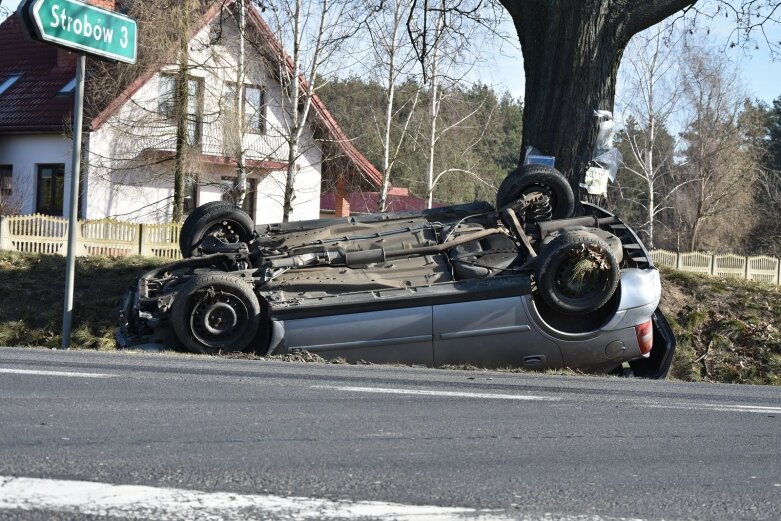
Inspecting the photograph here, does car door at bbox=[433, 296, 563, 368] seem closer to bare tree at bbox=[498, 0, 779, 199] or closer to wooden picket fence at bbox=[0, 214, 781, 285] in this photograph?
bare tree at bbox=[498, 0, 779, 199]

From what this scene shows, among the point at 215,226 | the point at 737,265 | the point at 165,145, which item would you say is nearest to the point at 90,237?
the point at 165,145

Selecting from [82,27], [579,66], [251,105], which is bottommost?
[82,27]

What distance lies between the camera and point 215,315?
8367mm

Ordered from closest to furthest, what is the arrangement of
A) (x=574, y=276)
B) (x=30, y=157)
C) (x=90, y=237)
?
1. (x=574, y=276)
2. (x=90, y=237)
3. (x=30, y=157)

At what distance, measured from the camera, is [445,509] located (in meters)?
3.38

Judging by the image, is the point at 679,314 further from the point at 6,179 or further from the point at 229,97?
the point at 6,179

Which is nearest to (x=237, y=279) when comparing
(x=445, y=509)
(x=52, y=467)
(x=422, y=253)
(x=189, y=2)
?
(x=422, y=253)

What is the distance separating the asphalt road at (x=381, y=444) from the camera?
3.52 m

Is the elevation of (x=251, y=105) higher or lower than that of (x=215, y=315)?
higher

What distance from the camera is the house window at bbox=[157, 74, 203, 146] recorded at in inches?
978

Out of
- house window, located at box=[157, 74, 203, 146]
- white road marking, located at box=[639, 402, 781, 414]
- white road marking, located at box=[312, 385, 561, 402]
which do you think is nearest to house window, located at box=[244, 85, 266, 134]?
house window, located at box=[157, 74, 203, 146]

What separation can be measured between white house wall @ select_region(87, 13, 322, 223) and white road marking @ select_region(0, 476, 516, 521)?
21.5 metres

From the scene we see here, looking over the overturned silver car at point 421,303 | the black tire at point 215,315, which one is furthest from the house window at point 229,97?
the black tire at point 215,315

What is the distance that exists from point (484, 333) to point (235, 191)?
17.6 meters
